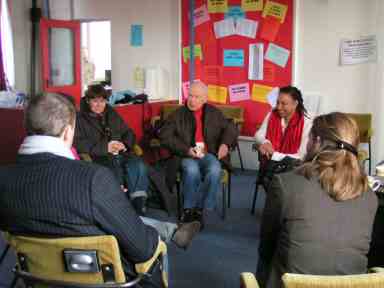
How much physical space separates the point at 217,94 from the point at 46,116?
13.5 ft

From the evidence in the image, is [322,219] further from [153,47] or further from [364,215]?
[153,47]

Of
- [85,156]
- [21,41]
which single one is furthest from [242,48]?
[21,41]

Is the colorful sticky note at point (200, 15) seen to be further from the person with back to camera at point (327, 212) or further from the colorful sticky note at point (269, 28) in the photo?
the person with back to camera at point (327, 212)

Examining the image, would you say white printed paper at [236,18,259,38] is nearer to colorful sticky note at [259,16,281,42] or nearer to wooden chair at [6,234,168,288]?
colorful sticky note at [259,16,281,42]

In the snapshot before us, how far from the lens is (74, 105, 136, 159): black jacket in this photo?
3971 millimetres

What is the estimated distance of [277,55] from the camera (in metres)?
5.32

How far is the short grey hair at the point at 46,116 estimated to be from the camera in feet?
5.84

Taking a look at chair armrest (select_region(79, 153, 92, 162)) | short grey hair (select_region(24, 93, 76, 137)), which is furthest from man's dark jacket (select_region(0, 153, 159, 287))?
chair armrest (select_region(79, 153, 92, 162))

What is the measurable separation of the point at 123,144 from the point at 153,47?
2.49 metres

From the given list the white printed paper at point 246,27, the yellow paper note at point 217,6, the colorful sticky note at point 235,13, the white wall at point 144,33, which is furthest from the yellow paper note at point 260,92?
the white wall at point 144,33

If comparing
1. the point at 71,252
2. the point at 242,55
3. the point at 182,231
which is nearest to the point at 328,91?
the point at 242,55

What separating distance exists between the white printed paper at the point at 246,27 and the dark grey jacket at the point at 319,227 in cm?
391

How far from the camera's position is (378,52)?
4.78 meters

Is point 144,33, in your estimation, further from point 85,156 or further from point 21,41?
point 85,156
